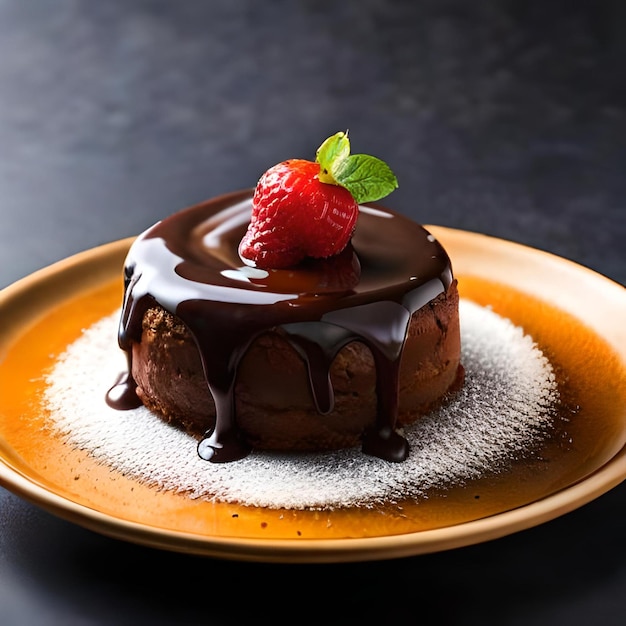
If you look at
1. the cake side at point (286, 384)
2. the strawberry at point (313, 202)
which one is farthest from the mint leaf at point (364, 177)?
the cake side at point (286, 384)

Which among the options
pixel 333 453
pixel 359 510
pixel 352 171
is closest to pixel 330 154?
pixel 352 171

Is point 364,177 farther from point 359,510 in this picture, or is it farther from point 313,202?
point 359,510

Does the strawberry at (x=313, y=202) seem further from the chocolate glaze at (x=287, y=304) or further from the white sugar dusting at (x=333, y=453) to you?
the white sugar dusting at (x=333, y=453)

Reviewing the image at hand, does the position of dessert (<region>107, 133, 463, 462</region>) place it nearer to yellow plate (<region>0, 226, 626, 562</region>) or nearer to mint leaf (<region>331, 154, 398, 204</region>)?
mint leaf (<region>331, 154, 398, 204</region>)

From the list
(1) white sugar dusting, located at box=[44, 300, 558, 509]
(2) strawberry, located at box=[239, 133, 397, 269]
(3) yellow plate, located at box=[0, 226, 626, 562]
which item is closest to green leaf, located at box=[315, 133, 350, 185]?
(2) strawberry, located at box=[239, 133, 397, 269]

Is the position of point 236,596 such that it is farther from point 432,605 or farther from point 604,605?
point 604,605

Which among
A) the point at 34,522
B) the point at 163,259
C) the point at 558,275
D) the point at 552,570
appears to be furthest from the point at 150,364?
the point at 558,275
